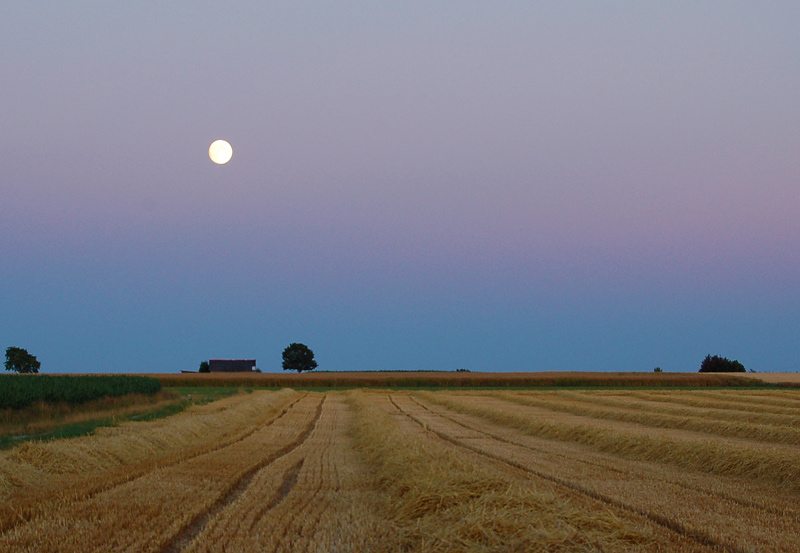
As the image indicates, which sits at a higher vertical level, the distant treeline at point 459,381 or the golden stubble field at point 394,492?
the distant treeline at point 459,381

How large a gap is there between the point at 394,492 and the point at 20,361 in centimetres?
9757

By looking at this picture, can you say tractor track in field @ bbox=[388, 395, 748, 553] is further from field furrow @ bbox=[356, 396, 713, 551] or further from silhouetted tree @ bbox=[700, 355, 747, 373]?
silhouetted tree @ bbox=[700, 355, 747, 373]

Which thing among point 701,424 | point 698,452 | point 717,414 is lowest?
point 698,452

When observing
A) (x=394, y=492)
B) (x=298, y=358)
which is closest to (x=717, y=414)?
(x=394, y=492)

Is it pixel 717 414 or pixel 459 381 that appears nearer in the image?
pixel 717 414

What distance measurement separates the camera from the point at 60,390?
92.4 ft

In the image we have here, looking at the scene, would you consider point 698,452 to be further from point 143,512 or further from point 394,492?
point 143,512

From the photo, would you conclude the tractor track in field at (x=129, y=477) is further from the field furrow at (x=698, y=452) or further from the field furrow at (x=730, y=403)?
the field furrow at (x=730, y=403)

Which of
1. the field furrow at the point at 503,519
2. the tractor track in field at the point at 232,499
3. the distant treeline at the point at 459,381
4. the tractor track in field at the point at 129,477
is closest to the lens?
the field furrow at the point at 503,519

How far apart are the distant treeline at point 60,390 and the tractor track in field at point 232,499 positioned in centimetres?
1402

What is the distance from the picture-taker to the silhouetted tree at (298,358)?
102312 mm

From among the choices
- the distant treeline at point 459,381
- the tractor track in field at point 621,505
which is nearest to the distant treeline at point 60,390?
the tractor track in field at point 621,505

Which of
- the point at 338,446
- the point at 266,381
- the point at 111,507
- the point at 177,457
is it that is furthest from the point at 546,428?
the point at 266,381

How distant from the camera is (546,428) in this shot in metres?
20.3
